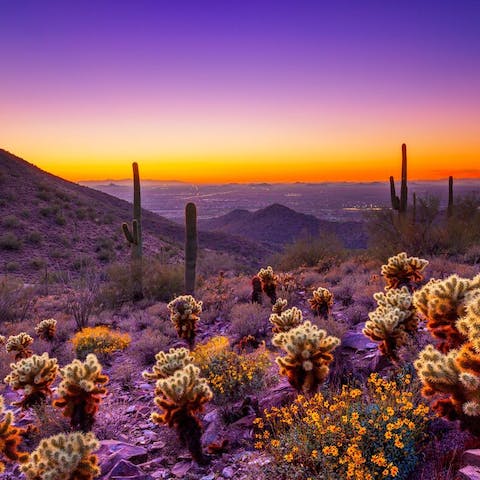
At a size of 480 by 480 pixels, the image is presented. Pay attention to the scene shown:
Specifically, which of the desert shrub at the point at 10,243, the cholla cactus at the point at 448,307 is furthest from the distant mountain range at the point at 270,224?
the cholla cactus at the point at 448,307

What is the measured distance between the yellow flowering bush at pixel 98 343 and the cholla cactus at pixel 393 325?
18.9ft

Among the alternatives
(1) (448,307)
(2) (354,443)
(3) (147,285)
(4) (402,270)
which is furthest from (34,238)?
(2) (354,443)

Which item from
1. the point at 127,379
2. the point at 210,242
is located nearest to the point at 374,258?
the point at 127,379

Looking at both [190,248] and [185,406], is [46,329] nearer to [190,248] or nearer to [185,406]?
[190,248]

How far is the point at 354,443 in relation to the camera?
397 cm

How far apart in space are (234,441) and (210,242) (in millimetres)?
45000

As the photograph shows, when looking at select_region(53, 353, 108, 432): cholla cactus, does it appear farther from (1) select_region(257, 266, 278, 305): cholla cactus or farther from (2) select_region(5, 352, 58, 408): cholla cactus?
(1) select_region(257, 266, 278, 305): cholla cactus

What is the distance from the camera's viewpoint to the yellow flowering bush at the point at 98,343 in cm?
948

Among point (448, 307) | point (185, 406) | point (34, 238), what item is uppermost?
point (448, 307)

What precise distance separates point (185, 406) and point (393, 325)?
106 inches

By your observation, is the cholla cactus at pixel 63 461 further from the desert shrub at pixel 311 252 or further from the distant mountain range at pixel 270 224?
the distant mountain range at pixel 270 224

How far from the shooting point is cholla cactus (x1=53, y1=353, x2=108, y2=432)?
555 cm

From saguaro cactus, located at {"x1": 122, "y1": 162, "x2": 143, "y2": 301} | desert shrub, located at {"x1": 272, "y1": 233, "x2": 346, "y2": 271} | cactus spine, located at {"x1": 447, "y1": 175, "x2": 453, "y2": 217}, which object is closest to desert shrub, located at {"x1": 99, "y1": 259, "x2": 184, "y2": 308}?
saguaro cactus, located at {"x1": 122, "y1": 162, "x2": 143, "y2": 301}

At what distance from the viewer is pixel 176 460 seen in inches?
204
